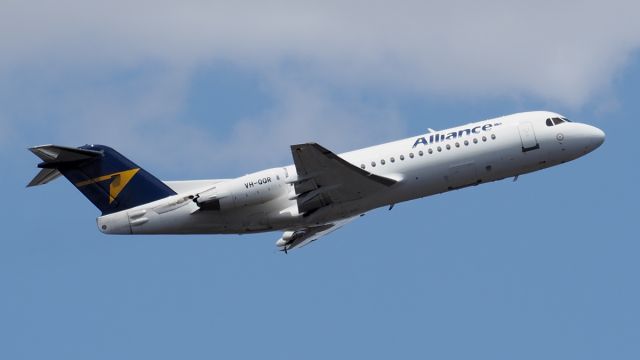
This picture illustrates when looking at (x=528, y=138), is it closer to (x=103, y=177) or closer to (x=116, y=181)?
(x=116, y=181)

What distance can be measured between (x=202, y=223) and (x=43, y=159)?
6.67 m

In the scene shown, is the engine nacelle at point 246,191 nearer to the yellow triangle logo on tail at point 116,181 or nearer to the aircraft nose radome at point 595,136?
the yellow triangle logo on tail at point 116,181

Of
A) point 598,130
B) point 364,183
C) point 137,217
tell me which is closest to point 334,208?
point 364,183

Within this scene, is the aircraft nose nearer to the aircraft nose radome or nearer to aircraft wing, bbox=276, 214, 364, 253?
the aircraft nose radome

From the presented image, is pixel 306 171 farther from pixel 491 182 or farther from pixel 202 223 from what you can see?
pixel 491 182

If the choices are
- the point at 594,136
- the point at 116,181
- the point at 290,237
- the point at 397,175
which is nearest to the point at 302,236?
the point at 290,237

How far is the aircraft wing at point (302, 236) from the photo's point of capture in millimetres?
39625

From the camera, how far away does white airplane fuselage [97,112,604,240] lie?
3506 centimetres

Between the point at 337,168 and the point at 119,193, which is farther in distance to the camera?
the point at 119,193

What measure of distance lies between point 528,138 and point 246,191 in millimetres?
10752

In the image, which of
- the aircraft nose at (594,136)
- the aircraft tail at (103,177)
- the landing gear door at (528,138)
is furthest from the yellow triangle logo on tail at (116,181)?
the aircraft nose at (594,136)

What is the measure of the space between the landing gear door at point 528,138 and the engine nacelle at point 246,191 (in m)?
9.04

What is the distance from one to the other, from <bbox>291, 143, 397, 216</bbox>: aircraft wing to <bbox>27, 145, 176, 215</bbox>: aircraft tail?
5.74 meters

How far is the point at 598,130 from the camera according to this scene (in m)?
37.0
